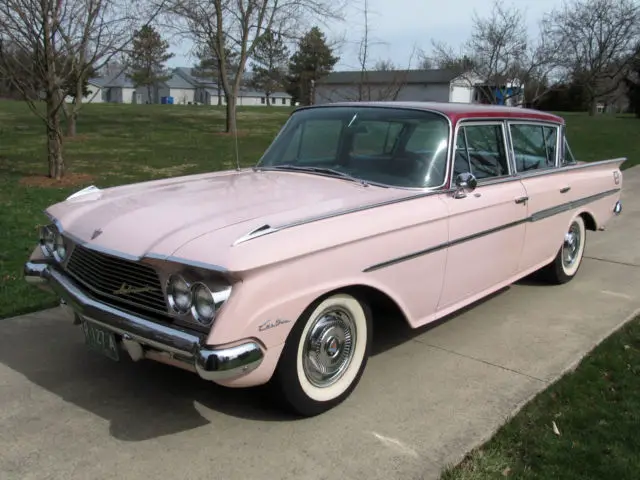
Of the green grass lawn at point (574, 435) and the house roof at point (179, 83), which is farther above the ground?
the house roof at point (179, 83)

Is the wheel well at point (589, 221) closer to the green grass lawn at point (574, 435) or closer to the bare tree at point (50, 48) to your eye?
the green grass lawn at point (574, 435)

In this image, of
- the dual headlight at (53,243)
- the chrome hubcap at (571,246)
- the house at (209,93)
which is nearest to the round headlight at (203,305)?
the dual headlight at (53,243)

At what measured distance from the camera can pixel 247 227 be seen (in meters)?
2.91

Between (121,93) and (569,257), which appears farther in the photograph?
(121,93)

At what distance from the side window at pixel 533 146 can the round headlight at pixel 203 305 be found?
295 cm

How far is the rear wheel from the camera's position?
550 centimetres

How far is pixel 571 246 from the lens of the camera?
5.73 m

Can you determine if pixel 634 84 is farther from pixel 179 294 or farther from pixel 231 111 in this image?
pixel 179 294

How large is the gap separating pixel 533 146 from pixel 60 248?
12.3ft

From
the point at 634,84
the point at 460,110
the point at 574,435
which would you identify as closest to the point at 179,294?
the point at 574,435

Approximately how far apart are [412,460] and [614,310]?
114 inches

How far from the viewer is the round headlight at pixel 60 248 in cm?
355

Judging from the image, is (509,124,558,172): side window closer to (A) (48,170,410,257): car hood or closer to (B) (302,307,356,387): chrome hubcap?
(A) (48,170,410,257): car hood

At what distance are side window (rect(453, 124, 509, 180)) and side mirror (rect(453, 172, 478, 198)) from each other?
0.48 ft
